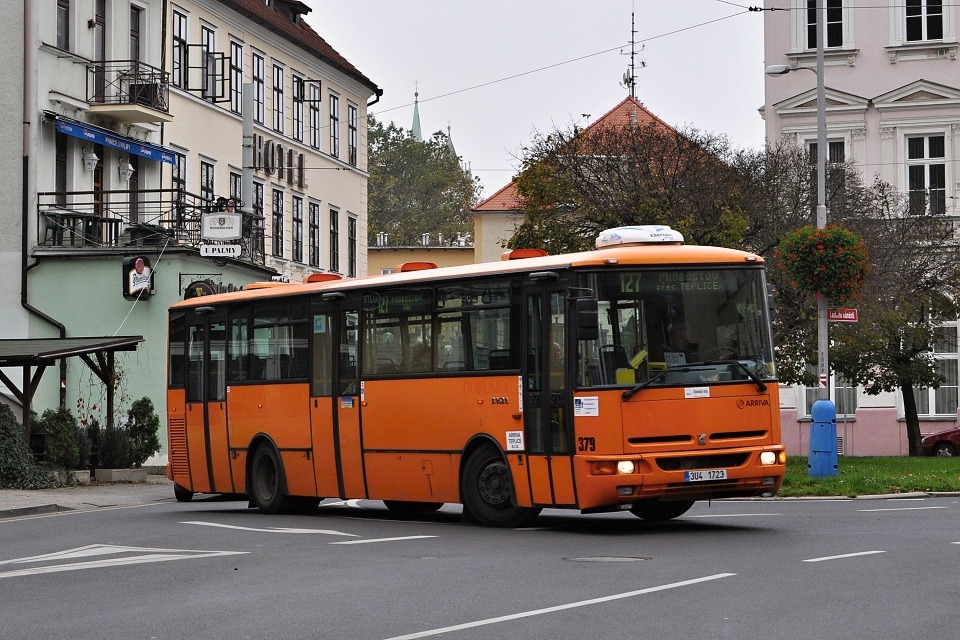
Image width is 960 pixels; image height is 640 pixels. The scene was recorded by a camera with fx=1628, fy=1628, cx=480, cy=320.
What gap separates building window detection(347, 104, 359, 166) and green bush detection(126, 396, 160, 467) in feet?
75.2

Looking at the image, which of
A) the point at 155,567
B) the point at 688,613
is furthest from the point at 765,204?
the point at 688,613

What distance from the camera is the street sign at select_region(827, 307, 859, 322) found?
2632 centimetres

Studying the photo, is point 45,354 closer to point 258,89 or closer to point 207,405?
point 207,405

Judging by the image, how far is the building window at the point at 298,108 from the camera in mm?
49469

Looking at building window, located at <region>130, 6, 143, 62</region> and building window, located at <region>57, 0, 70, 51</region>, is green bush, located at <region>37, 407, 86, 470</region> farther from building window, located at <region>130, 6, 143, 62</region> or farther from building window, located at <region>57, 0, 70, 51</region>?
building window, located at <region>130, 6, 143, 62</region>

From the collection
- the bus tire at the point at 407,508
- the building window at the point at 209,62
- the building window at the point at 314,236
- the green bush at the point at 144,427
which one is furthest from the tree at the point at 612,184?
the building window at the point at 314,236

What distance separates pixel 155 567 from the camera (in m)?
14.0

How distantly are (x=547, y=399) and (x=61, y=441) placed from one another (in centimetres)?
1535

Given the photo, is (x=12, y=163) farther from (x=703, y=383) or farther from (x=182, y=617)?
(x=182, y=617)

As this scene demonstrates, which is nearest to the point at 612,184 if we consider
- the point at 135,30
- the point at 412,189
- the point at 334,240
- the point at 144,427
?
Answer: the point at 144,427

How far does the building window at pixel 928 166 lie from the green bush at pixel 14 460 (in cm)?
3011

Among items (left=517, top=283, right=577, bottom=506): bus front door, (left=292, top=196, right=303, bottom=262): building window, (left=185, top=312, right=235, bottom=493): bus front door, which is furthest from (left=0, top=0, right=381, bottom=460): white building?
(left=517, top=283, right=577, bottom=506): bus front door

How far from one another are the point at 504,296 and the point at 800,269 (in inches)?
413

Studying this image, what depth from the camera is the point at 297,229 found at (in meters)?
49.4
